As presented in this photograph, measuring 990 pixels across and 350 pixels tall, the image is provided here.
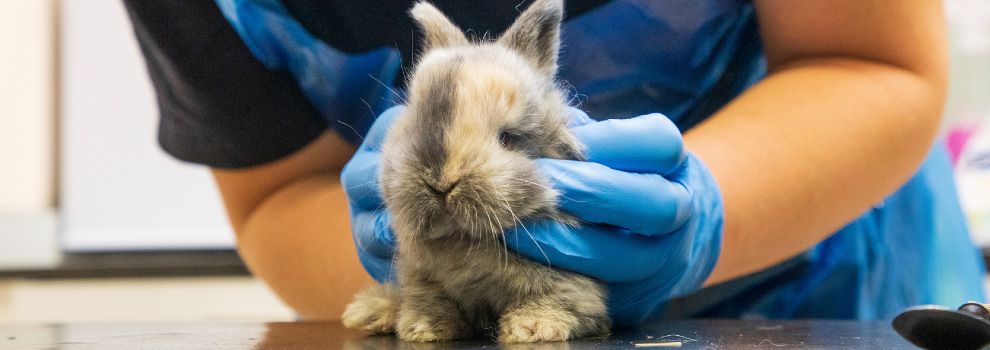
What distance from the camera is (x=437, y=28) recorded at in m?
0.80

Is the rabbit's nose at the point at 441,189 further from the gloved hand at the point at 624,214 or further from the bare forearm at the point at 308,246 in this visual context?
the bare forearm at the point at 308,246

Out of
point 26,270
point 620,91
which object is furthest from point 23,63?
point 620,91

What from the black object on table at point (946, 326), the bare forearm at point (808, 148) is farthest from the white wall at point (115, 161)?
the black object on table at point (946, 326)

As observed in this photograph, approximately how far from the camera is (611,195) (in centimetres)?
75

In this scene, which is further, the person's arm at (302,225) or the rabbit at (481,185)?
the person's arm at (302,225)

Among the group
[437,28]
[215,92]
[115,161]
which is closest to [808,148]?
[437,28]

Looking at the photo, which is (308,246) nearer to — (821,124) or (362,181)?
(362,181)

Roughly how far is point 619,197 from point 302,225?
583 mm

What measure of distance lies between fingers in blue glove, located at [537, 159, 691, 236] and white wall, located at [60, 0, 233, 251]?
164 centimetres

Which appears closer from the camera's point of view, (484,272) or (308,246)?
(484,272)

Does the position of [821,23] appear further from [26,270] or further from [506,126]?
[26,270]

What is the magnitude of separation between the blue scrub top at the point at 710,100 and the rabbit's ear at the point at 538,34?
7cm

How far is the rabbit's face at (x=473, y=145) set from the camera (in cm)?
67

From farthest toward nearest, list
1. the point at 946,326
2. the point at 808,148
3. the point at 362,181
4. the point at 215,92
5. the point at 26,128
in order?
the point at 26,128 < the point at 215,92 < the point at 808,148 < the point at 362,181 < the point at 946,326
